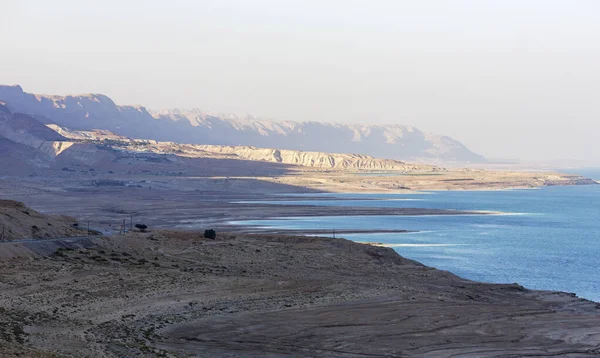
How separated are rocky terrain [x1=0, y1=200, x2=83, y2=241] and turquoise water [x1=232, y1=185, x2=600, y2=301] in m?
22.9

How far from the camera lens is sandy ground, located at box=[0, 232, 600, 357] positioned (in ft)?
82.8

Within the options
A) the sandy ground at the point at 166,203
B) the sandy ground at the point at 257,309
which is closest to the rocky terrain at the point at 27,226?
the sandy ground at the point at 257,309

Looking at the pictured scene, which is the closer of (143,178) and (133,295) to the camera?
(133,295)

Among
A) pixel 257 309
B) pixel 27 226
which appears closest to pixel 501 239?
pixel 27 226

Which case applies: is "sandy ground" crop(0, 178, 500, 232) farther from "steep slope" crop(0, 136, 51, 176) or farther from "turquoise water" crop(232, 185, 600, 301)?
"steep slope" crop(0, 136, 51, 176)

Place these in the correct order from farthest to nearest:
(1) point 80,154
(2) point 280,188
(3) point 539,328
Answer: (1) point 80,154 → (2) point 280,188 → (3) point 539,328

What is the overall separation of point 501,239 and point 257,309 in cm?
4524

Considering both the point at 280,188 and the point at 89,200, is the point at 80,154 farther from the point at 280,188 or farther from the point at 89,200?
the point at 89,200

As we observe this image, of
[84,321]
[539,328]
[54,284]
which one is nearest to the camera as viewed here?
[84,321]

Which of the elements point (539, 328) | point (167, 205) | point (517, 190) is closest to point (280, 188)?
point (167, 205)

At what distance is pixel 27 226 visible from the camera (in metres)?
40.4

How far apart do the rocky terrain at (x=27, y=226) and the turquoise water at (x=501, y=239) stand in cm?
2285

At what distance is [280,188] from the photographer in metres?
143

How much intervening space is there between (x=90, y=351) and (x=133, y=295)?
28.5ft
